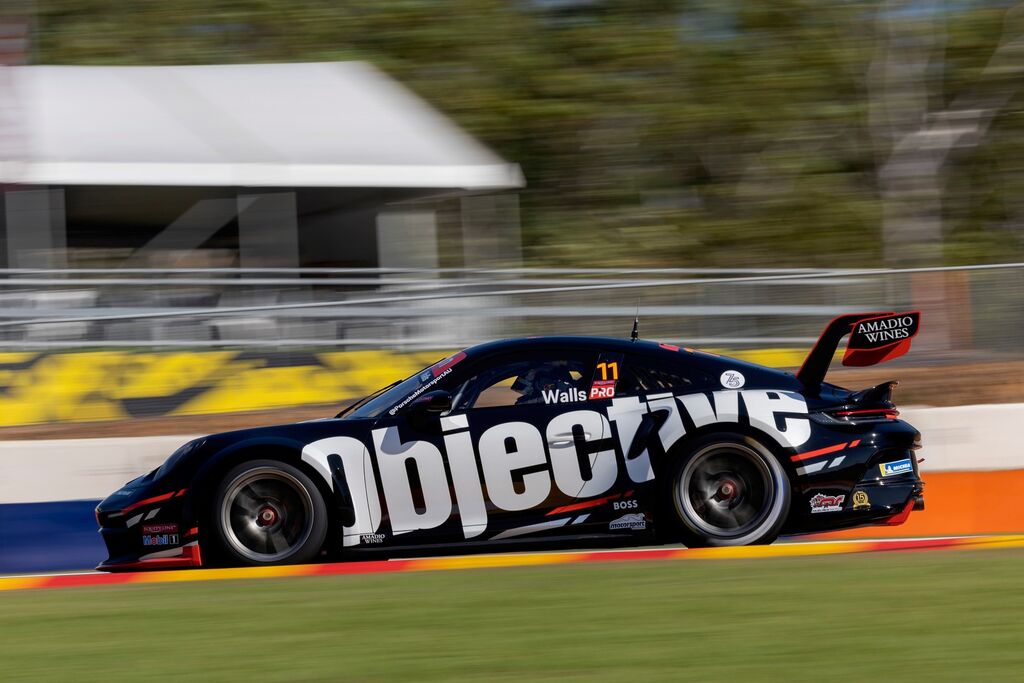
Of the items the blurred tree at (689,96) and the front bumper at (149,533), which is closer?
the front bumper at (149,533)

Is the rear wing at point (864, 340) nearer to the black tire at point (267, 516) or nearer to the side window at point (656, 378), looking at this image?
the side window at point (656, 378)

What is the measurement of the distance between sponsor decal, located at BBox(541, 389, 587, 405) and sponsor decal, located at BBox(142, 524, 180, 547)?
2059 millimetres

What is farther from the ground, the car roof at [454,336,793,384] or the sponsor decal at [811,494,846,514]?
the car roof at [454,336,793,384]

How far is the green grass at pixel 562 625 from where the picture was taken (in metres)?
4.21

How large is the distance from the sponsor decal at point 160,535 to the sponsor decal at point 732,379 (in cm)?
299

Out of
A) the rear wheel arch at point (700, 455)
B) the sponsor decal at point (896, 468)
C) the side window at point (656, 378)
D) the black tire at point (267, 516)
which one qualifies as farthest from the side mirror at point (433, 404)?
the sponsor decal at point (896, 468)

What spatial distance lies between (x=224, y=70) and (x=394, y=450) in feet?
48.3

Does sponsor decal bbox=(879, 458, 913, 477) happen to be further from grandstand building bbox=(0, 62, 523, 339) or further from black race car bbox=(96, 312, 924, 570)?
grandstand building bbox=(0, 62, 523, 339)

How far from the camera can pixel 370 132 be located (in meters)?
19.5

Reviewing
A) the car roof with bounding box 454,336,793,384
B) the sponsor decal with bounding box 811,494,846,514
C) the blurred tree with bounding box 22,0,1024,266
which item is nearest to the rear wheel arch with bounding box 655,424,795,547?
the sponsor decal with bounding box 811,494,846,514

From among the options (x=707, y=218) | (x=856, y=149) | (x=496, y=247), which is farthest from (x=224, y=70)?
(x=856, y=149)

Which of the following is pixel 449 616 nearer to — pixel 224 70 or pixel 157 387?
pixel 157 387

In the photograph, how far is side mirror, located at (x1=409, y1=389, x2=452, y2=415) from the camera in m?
7.21

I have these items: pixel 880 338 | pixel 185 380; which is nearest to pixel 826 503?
pixel 880 338
